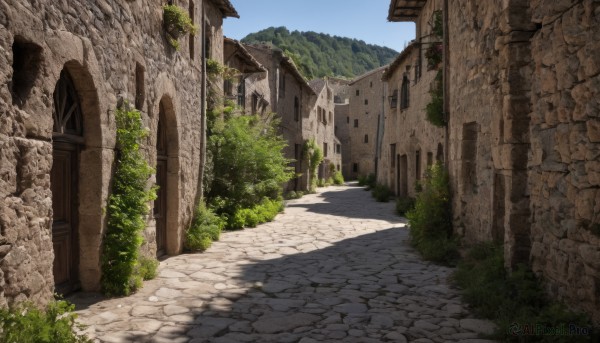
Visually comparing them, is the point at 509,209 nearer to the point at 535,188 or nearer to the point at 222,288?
the point at 535,188

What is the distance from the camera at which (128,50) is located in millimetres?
5941

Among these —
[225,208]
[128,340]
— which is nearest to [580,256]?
[128,340]

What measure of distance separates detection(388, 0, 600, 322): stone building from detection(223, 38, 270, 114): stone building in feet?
20.5

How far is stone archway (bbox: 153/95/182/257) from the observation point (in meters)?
7.82

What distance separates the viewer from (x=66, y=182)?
5.16 m

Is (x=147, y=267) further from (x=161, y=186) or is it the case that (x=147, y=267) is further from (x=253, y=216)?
(x=253, y=216)

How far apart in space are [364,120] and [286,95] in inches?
827

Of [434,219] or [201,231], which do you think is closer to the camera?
[434,219]

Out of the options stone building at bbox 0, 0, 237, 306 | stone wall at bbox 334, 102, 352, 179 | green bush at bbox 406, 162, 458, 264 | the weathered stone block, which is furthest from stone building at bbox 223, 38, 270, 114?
stone wall at bbox 334, 102, 352, 179

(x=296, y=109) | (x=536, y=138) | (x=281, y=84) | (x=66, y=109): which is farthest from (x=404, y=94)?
(x=66, y=109)

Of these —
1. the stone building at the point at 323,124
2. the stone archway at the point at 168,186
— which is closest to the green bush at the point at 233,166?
the stone archway at the point at 168,186

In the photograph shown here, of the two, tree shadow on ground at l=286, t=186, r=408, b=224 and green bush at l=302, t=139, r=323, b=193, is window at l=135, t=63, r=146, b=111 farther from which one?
green bush at l=302, t=139, r=323, b=193

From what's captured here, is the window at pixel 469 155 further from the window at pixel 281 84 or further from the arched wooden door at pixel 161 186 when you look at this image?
the window at pixel 281 84

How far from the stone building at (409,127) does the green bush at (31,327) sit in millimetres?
8978
